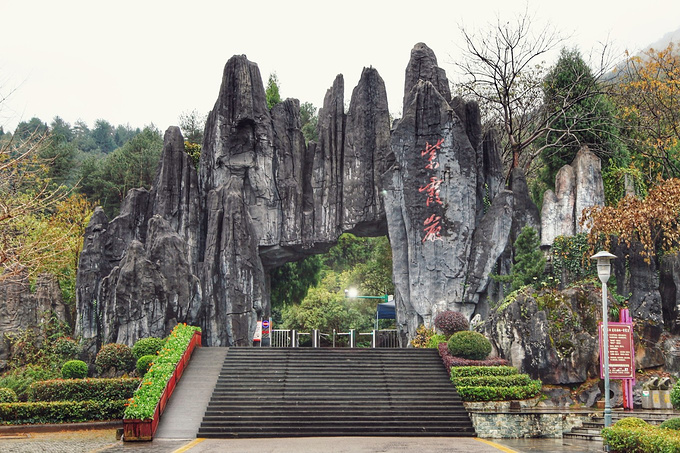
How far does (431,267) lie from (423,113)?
241 inches

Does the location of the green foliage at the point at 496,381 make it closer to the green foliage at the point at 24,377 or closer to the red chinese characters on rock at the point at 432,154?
the red chinese characters on rock at the point at 432,154

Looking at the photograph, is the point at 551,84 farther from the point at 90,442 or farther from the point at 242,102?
the point at 90,442

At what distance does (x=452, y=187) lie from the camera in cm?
2578

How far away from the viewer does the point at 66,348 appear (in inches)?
997

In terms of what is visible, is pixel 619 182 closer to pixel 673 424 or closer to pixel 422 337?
pixel 422 337

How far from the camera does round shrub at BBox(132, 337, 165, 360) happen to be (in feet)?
69.3

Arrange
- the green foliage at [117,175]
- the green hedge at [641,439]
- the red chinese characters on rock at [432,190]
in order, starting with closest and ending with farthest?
the green hedge at [641,439] → the red chinese characters on rock at [432,190] → the green foliage at [117,175]

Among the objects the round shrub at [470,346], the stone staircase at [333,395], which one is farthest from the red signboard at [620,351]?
the round shrub at [470,346]

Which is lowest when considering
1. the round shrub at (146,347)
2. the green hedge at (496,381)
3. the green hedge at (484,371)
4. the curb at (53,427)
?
the curb at (53,427)

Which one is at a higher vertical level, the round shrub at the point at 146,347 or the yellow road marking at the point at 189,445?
the round shrub at the point at 146,347

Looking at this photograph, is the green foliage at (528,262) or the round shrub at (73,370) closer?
the round shrub at (73,370)

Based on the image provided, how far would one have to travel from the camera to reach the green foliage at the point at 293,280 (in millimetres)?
34188

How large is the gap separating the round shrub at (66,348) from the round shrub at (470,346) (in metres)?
14.8

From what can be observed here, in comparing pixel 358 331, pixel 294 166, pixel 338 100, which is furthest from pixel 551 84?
pixel 358 331
